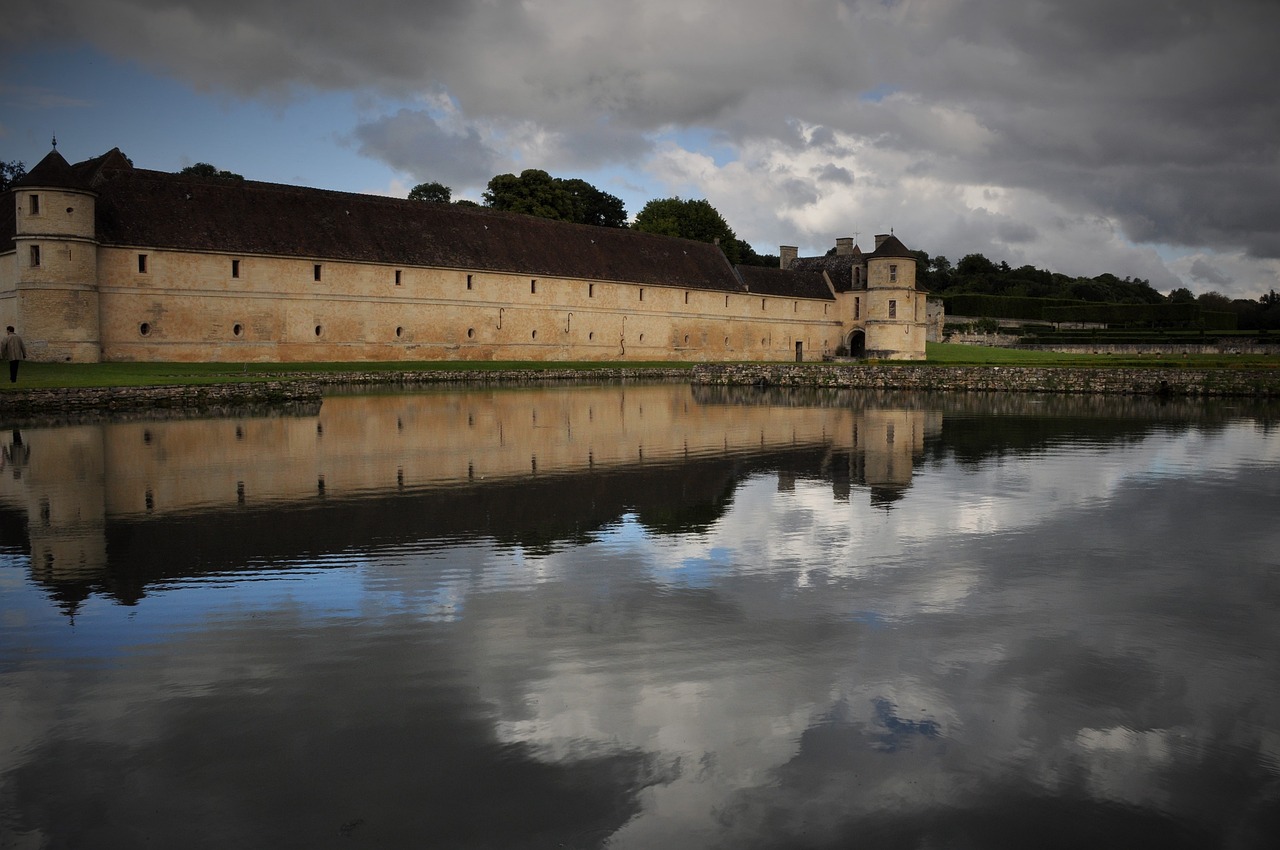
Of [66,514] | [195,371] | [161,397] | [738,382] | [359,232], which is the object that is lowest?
[66,514]

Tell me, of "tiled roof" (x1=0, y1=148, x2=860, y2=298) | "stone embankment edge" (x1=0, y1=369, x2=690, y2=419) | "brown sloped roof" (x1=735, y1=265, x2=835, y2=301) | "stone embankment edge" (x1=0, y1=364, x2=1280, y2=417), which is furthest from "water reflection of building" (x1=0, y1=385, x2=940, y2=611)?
"brown sloped roof" (x1=735, y1=265, x2=835, y2=301)

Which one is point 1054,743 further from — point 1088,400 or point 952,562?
point 1088,400

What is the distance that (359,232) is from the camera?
46.5m

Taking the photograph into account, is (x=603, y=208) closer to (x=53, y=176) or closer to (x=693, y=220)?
(x=693, y=220)

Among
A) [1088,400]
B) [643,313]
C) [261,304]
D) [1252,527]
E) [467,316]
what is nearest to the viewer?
[1252,527]

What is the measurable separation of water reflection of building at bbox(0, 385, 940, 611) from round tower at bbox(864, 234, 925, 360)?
36184mm

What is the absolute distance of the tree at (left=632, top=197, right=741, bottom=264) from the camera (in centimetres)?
7481

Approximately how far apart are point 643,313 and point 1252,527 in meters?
47.4

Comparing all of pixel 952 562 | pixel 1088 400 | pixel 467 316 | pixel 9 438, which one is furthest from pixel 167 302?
pixel 952 562

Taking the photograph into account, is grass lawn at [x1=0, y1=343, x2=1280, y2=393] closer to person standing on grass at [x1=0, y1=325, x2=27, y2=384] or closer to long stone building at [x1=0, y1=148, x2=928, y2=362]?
person standing on grass at [x1=0, y1=325, x2=27, y2=384]

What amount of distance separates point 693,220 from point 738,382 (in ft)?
118

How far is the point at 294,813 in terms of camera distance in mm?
4492

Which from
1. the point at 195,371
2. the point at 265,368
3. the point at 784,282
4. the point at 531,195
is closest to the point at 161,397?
the point at 195,371

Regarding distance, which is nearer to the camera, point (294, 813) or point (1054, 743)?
point (294, 813)
